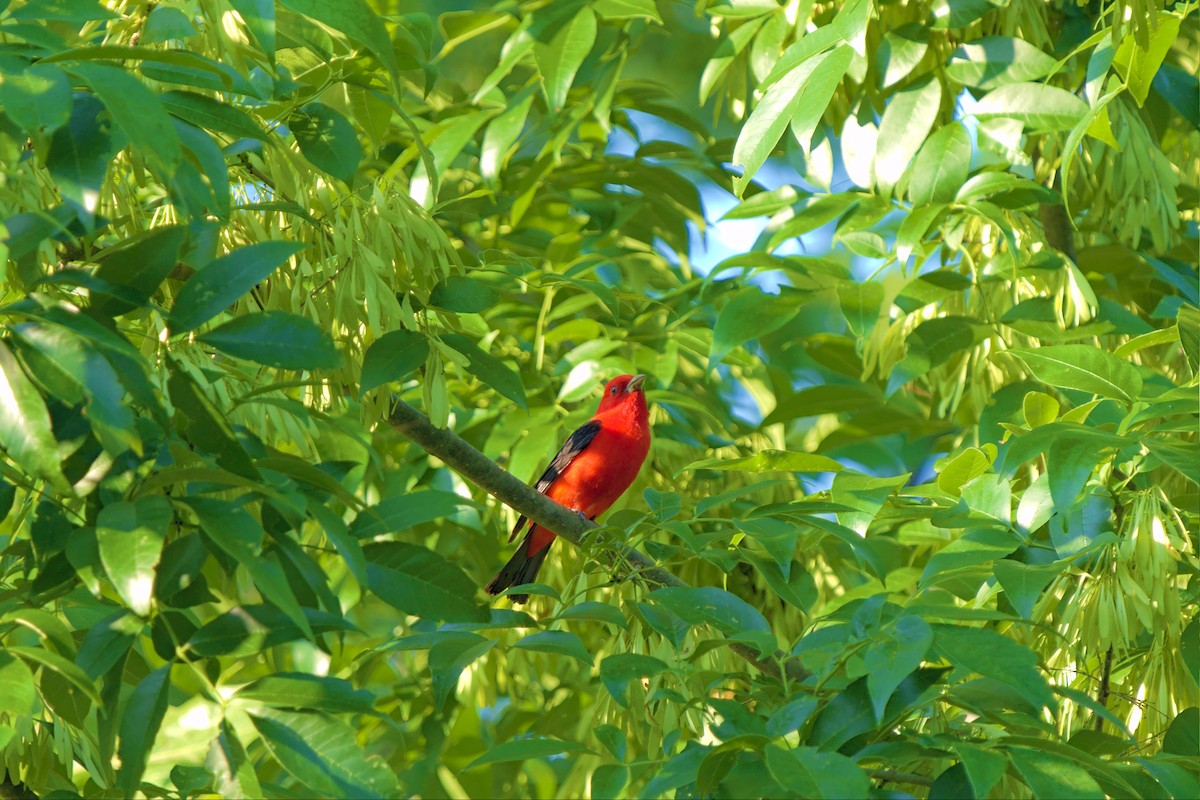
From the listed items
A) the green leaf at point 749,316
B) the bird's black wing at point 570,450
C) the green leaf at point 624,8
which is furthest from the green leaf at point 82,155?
the bird's black wing at point 570,450

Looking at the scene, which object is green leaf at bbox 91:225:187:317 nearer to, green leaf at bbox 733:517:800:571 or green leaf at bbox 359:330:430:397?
green leaf at bbox 359:330:430:397

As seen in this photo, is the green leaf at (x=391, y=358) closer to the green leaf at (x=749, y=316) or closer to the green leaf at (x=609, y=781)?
the green leaf at (x=609, y=781)

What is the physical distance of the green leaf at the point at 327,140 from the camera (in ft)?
8.05

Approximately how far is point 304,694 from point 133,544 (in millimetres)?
343

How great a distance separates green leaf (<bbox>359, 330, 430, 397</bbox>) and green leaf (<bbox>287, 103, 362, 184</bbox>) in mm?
363

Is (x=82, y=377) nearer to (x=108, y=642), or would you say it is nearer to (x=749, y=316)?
(x=108, y=642)

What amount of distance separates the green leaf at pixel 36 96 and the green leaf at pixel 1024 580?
67.0 inches

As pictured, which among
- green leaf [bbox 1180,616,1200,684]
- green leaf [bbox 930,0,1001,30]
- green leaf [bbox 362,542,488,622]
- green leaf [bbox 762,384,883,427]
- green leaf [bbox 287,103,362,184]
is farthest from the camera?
green leaf [bbox 762,384,883,427]

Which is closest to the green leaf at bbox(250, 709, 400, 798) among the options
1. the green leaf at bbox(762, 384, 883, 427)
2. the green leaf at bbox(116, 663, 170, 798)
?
the green leaf at bbox(116, 663, 170, 798)

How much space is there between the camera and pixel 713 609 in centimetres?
225

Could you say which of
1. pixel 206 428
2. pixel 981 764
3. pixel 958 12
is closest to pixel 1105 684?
pixel 981 764

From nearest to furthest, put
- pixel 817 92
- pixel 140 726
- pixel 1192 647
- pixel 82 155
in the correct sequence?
pixel 140 726
pixel 82 155
pixel 1192 647
pixel 817 92

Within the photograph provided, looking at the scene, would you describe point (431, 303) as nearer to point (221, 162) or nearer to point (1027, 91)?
point (221, 162)

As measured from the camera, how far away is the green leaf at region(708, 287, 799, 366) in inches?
128
